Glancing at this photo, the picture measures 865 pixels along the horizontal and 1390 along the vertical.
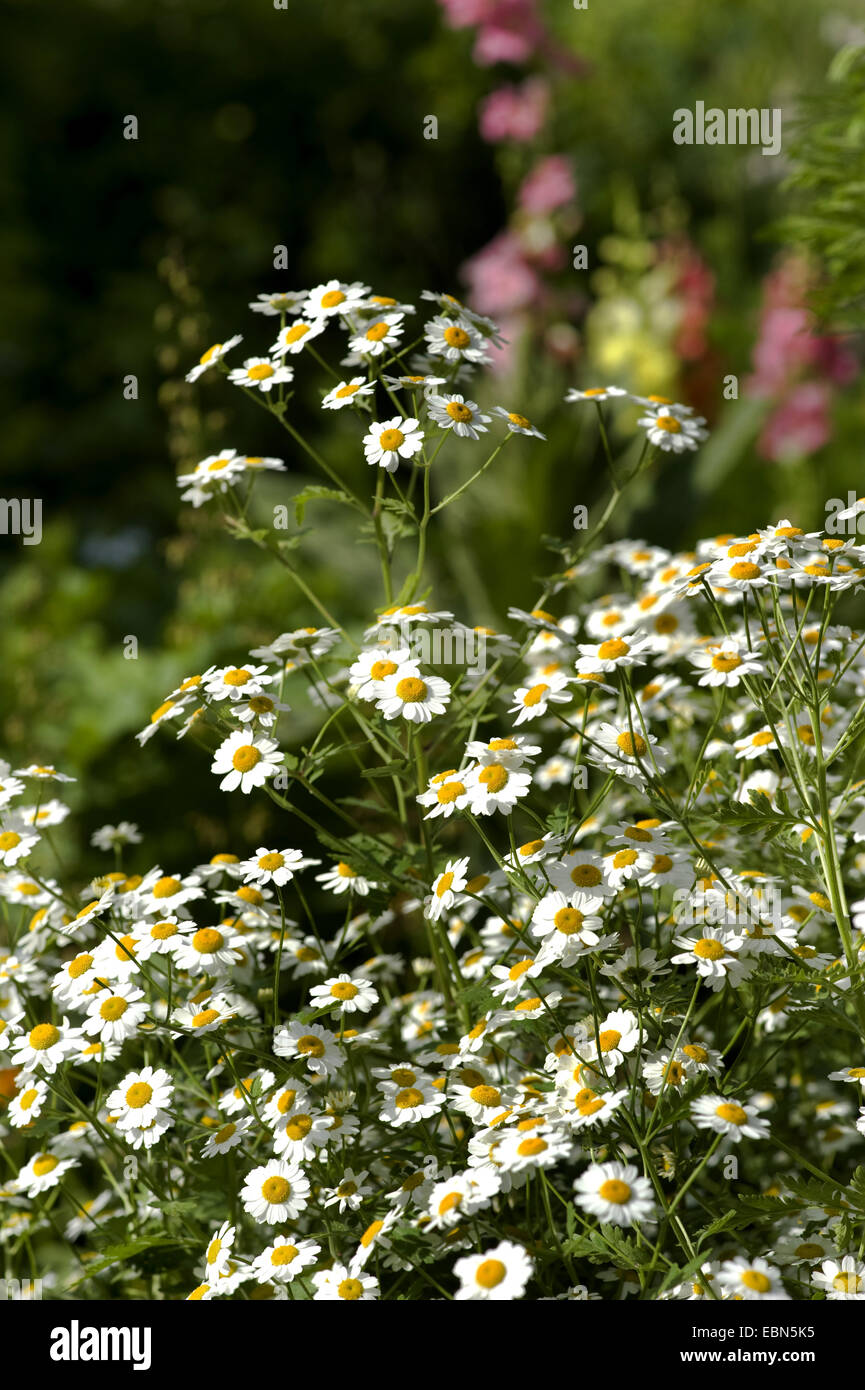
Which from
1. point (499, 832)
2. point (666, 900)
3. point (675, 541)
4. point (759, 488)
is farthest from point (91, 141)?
point (666, 900)

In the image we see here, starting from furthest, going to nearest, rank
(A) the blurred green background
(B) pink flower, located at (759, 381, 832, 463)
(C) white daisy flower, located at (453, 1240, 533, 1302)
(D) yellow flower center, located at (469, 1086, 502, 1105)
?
(B) pink flower, located at (759, 381, 832, 463) < (A) the blurred green background < (D) yellow flower center, located at (469, 1086, 502, 1105) < (C) white daisy flower, located at (453, 1240, 533, 1302)

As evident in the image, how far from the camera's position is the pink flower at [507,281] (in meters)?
4.71

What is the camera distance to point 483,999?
1.16 metres

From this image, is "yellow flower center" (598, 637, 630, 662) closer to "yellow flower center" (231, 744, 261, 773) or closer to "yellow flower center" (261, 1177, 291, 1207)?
"yellow flower center" (231, 744, 261, 773)

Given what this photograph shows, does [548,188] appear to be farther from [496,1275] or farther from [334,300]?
[496,1275]

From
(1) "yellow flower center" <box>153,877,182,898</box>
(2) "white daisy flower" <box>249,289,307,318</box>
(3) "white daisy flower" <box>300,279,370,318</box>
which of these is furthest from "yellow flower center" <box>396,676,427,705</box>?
(2) "white daisy flower" <box>249,289,307,318</box>

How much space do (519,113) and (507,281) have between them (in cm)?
58

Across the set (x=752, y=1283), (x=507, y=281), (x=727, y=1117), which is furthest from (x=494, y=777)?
(x=507, y=281)

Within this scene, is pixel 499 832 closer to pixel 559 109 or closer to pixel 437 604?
pixel 437 604

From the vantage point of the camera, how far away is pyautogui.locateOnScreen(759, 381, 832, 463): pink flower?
4848mm

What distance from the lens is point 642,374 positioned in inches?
194

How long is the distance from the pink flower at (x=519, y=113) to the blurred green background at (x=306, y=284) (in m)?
0.07

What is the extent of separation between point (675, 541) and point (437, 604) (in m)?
0.88

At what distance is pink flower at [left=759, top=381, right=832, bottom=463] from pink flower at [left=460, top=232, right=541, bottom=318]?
1.08 meters
